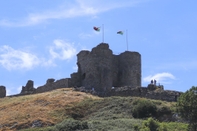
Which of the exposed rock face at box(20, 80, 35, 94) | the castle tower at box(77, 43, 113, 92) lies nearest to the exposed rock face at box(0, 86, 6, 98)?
the exposed rock face at box(20, 80, 35, 94)

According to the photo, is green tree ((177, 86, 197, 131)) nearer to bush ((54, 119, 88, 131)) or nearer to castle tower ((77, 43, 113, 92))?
bush ((54, 119, 88, 131))

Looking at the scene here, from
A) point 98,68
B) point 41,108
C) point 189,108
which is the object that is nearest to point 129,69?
point 98,68

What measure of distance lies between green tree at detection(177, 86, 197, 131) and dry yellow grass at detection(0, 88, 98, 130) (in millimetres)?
12335

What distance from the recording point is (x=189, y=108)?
37.6 m

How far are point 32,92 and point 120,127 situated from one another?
99.1ft

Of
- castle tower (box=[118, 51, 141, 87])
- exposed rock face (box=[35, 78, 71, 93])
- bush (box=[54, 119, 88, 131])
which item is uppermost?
castle tower (box=[118, 51, 141, 87])

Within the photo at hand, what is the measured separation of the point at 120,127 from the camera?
39.6 meters

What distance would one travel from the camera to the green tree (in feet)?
123

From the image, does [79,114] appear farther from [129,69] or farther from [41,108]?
[129,69]

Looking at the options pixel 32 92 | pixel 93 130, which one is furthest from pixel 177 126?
pixel 32 92

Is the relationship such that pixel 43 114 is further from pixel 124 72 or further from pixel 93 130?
pixel 124 72

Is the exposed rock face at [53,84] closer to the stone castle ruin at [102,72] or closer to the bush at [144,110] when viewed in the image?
the stone castle ruin at [102,72]

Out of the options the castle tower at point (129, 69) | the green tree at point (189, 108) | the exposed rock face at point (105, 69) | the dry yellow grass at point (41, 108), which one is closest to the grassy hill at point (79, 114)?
the dry yellow grass at point (41, 108)

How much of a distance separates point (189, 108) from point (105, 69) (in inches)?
965
